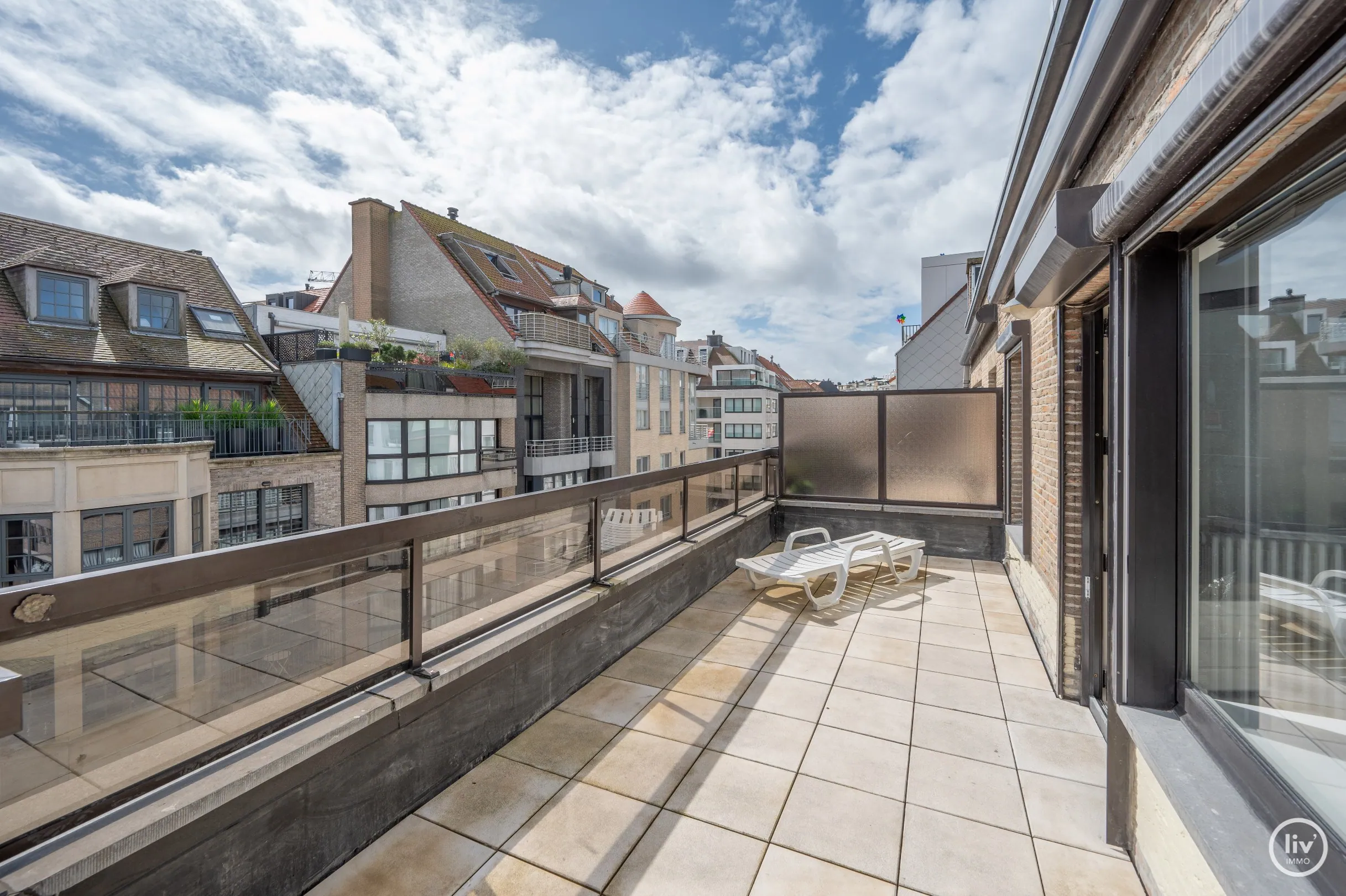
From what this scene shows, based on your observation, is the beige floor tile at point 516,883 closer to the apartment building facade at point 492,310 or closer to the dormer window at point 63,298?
the dormer window at point 63,298

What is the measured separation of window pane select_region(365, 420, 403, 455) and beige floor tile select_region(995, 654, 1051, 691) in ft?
59.6

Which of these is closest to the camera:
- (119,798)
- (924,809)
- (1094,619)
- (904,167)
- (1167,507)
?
(119,798)

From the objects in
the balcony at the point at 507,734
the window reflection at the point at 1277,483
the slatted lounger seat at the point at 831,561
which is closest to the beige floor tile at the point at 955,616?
the balcony at the point at 507,734

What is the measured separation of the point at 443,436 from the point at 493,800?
61.4ft

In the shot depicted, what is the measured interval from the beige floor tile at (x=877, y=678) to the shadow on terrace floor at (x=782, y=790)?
0.02m

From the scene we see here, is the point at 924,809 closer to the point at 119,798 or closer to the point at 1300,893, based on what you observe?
the point at 1300,893

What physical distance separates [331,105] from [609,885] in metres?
13.7

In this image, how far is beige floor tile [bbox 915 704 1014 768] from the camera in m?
3.03

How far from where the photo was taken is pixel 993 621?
4.99 metres

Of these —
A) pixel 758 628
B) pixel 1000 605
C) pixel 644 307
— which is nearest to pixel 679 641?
pixel 758 628

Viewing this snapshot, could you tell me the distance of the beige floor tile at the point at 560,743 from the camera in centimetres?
293

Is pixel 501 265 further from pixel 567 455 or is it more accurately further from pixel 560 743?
pixel 560 743

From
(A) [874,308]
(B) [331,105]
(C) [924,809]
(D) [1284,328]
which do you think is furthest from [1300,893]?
(A) [874,308]

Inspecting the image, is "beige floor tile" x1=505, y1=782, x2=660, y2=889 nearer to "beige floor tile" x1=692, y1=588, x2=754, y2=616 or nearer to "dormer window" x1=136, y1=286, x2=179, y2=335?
"beige floor tile" x1=692, y1=588, x2=754, y2=616
